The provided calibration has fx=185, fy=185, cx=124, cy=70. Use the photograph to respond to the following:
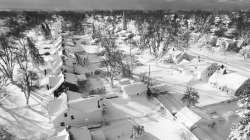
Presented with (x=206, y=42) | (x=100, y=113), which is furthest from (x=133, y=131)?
(x=206, y=42)

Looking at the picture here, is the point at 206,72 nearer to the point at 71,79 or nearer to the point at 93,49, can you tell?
the point at 71,79

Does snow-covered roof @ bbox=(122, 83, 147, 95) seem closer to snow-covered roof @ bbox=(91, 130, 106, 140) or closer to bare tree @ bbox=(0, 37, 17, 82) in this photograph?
snow-covered roof @ bbox=(91, 130, 106, 140)

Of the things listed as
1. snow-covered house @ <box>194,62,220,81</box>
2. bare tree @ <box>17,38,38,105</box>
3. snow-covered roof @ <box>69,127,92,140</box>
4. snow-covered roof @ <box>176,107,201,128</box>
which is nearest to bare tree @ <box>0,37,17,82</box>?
bare tree @ <box>17,38,38,105</box>

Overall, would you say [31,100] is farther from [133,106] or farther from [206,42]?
[206,42]

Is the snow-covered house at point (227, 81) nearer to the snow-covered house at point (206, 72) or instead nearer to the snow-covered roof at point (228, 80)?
the snow-covered roof at point (228, 80)

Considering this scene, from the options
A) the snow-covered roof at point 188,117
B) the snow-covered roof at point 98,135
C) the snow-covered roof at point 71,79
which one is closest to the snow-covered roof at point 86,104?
the snow-covered roof at point 98,135
